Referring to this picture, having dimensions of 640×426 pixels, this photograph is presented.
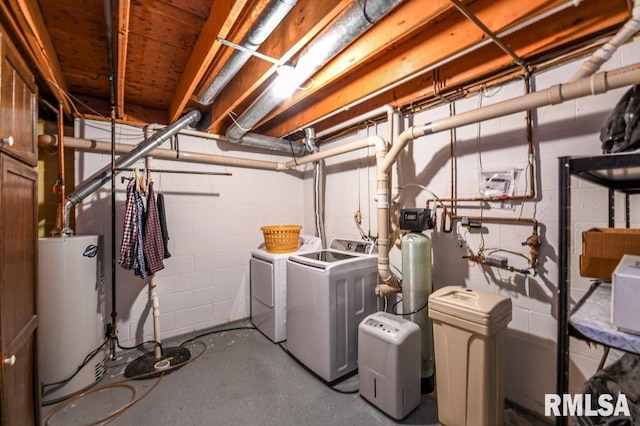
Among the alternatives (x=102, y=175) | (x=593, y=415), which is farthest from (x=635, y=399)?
(x=102, y=175)

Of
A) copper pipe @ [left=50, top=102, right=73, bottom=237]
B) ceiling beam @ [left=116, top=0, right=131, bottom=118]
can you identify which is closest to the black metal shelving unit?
ceiling beam @ [left=116, top=0, right=131, bottom=118]

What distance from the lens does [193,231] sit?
2.93 metres

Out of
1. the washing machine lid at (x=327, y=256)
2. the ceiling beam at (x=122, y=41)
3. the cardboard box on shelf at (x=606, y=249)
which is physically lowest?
the washing machine lid at (x=327, y=256)

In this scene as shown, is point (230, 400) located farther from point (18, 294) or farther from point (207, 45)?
point (207, 45)

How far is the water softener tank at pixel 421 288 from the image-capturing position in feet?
6.43

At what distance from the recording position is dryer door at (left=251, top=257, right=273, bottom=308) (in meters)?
2.69

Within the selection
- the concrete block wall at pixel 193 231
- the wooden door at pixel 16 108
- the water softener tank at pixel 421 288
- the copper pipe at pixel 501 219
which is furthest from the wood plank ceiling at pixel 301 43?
the water softener tank at pixel 421 288

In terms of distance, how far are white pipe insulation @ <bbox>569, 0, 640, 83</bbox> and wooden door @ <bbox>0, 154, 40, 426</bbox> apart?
8.48 ft

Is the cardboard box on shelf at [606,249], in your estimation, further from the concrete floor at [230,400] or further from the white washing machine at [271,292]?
the white washing machine at [271,292]

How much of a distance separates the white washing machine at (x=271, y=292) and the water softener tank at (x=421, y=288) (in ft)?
3.95

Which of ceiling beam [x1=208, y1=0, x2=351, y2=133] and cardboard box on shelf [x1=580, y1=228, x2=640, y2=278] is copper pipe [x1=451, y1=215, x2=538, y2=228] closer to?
cardboard box on shelf [x1=580, y1=228, x2=640, y2=278]

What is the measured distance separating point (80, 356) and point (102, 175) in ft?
4.82

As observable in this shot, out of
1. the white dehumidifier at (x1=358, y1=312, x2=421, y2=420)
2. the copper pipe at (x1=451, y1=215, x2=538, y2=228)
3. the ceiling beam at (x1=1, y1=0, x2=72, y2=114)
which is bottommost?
the white dehumidifier at (x1=358, y1=312, x2=421, y2=420)

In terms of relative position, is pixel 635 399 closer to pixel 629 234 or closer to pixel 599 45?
pixel 629 234
